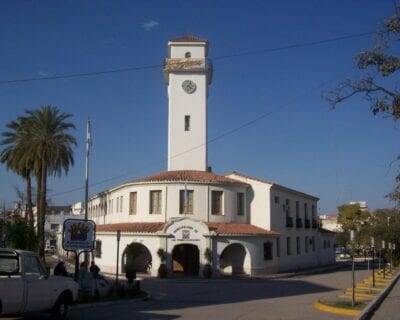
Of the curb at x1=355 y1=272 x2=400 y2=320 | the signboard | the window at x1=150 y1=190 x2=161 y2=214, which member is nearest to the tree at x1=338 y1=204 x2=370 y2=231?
the window at x1=150 y1=190 x2=161 y2=214

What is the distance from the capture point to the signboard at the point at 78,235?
20375 millimetres

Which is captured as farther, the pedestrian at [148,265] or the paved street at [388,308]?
the pedestrian at [148,265]

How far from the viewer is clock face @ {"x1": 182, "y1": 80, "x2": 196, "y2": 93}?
46969 mm

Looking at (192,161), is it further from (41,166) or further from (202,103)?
(41,166)

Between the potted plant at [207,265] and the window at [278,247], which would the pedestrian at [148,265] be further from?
the window at [278,247]

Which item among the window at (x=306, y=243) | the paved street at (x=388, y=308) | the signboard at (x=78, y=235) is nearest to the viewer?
the paved street at (x=388, y=308)

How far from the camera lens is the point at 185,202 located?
1586 inches

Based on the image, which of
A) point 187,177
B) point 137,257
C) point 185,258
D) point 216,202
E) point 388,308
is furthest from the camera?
point 216,202

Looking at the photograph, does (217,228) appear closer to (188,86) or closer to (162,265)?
(162,265)

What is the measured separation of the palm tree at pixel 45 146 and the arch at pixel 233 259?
13.3m

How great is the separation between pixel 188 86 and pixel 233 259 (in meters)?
15.5

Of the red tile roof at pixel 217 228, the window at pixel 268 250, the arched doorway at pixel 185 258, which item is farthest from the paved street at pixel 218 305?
the window at pixel 268 250

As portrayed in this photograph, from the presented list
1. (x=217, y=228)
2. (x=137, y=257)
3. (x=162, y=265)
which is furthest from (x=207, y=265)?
(x=137, y=257)

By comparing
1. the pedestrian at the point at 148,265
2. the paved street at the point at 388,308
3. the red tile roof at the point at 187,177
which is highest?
the red tile roof at the point at 187,177
